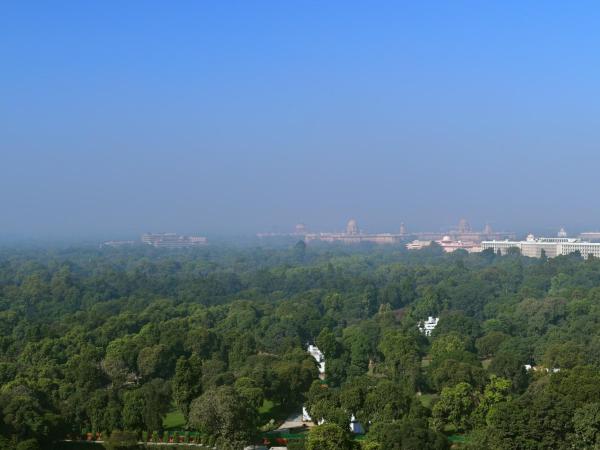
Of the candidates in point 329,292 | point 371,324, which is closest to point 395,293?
point 329,292

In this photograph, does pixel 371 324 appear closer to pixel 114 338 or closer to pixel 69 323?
pixel 114 338

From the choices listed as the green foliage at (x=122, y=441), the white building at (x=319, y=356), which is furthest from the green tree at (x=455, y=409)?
the white building at (x=319, y=356)

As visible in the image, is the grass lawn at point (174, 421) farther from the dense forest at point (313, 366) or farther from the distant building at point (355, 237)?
the distant building at point (355, 237)

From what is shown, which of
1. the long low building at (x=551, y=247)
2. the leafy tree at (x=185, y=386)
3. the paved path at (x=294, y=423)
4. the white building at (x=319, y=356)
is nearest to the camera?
the leafy tree at (x=185, y=386)

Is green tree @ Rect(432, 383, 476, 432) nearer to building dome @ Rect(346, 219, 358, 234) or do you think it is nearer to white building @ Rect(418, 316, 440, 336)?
white building @ Rect(418, 316, 440, 336)

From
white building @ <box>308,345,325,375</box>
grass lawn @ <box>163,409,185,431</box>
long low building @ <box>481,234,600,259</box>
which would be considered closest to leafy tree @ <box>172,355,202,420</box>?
grass lawn @ <box>163,409,185,431</box>

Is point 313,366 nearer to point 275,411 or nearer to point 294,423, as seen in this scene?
point 275,411

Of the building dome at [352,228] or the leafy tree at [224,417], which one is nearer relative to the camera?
the leafy tree at [224,417]
